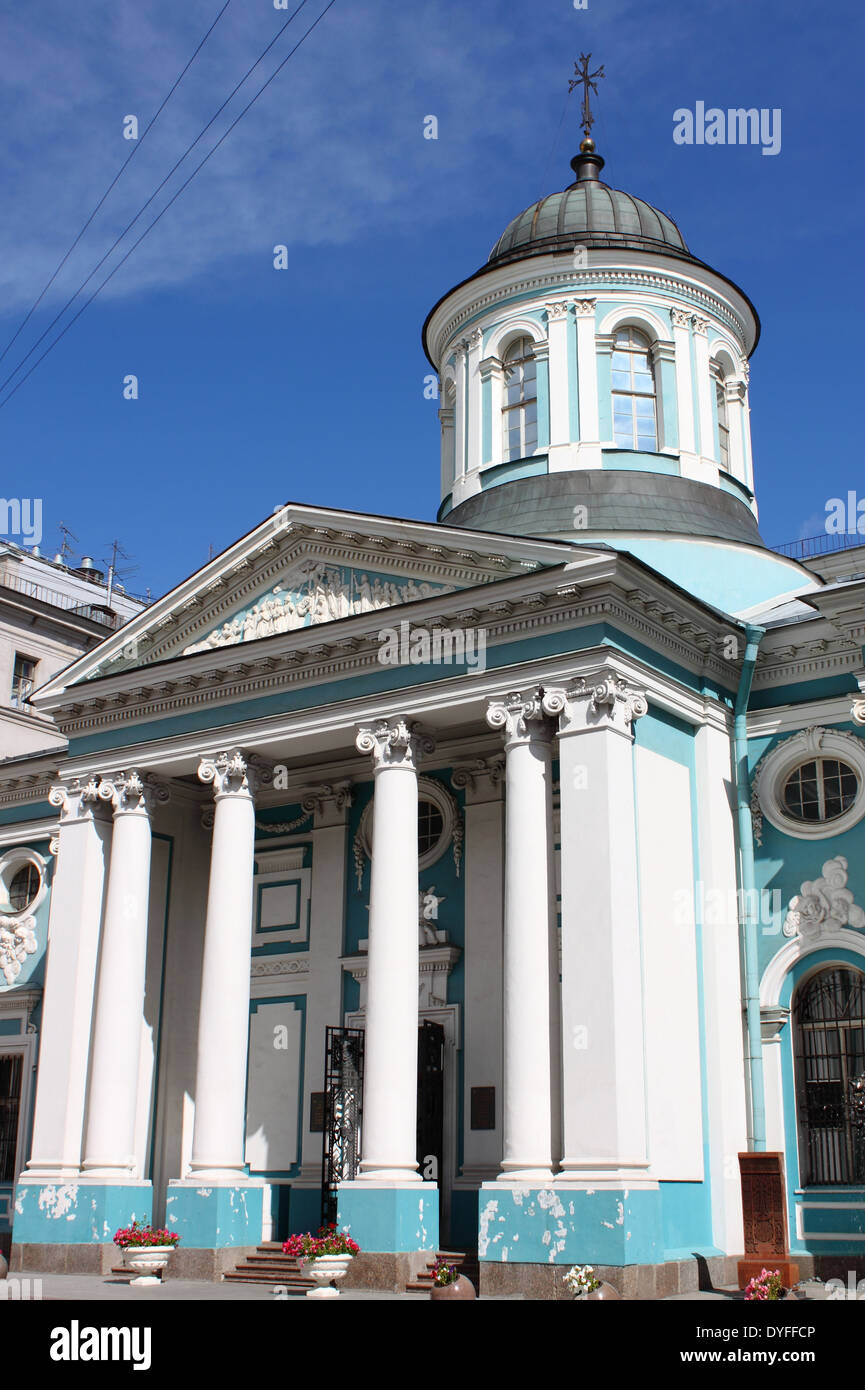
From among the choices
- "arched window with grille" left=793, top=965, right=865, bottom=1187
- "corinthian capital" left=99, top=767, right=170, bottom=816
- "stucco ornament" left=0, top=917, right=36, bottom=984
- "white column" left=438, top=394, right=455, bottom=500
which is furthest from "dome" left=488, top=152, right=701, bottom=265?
"stucco ornament" left=0, top=917, right=36, bottom=984

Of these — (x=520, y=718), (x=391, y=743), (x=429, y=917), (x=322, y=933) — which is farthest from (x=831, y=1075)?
(x=322, y=933)

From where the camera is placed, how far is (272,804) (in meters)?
21.0

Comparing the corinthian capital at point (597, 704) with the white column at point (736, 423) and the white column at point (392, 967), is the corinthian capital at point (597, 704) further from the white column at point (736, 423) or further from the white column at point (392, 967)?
the white column at point (736, 423)

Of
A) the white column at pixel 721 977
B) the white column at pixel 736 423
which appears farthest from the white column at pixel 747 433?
the white column at pixel 721 977

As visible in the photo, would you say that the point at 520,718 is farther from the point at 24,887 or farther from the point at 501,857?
the point at 24,887

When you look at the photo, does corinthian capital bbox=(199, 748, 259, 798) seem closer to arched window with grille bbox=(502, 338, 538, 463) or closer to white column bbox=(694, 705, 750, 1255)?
white column bbox=(694, 705, 750, 1255)

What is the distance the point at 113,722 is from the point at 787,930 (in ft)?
30.3

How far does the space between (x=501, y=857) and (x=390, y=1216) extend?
481 centimetres

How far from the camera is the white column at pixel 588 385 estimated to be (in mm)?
20781

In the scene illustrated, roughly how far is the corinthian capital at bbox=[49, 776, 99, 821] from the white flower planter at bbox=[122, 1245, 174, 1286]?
19.2 ft

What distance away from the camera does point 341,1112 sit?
18328 mm

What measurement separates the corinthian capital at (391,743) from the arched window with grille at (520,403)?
603cm

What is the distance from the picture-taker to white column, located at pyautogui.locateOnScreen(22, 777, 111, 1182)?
18.8 metres
